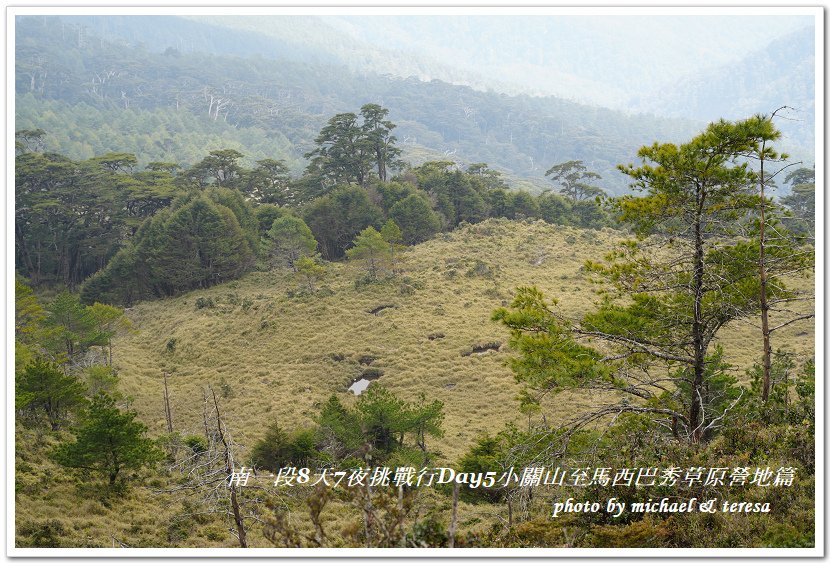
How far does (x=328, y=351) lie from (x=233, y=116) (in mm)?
142339

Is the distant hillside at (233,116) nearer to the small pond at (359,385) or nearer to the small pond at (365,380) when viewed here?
the small pond at (365,380)

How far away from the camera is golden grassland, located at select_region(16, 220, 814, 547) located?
11.2 metres

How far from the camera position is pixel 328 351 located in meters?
25.8

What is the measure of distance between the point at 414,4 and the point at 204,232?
114ft

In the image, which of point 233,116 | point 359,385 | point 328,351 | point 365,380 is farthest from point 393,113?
point 359,385

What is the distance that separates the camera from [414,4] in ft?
27.1

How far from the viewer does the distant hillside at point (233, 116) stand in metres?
119

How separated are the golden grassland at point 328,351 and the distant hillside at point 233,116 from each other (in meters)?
83.4

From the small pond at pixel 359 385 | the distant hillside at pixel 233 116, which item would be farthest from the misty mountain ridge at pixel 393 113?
the small pond at pixel 359 385

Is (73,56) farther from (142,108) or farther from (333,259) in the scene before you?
(333,259)

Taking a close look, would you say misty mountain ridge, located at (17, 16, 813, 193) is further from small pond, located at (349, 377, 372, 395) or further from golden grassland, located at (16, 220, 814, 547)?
small pond, located at (349, 377, 372, 395)

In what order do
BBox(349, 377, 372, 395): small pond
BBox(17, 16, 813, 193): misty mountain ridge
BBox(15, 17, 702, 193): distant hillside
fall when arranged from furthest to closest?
1. BBox(17, 16, 813, 193): misty mountain ridge
2. BBox(15, 17, 702, 193): distant hillside
3. BBox(349, 377, 372, 395): small pond

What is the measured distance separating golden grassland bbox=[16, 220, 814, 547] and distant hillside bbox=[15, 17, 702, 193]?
83398 millimetres

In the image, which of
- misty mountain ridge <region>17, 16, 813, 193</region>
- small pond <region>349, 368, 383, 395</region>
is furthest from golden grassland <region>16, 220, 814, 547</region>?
misty mountain ridge <region>17, 16, 813, 193</region>
